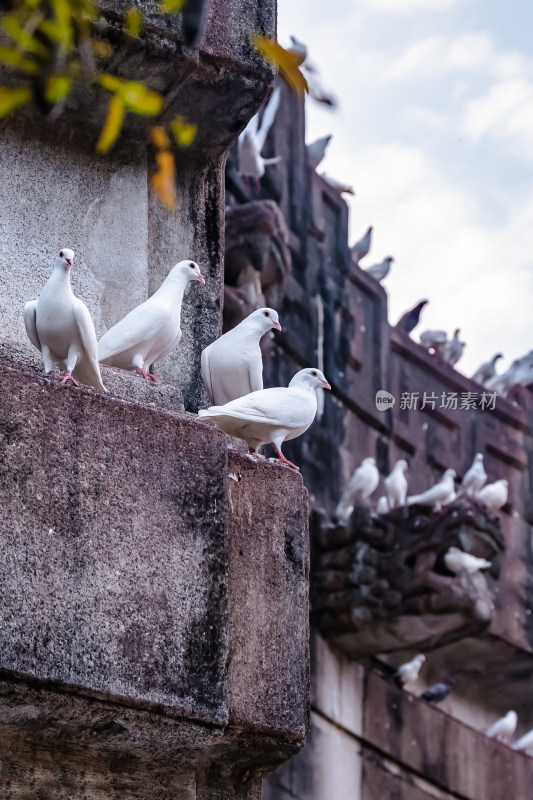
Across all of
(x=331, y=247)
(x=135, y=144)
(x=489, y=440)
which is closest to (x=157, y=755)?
(x=135, y=144)

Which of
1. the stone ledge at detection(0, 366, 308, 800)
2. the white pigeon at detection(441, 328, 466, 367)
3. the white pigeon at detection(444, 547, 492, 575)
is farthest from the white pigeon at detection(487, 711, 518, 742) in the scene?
the stone ledge at detection(0, 366, 308, 800)

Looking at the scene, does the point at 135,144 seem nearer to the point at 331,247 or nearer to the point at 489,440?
the point at 331,247

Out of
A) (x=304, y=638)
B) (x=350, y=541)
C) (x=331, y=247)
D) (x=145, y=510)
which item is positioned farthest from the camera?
(x=331, y=247)

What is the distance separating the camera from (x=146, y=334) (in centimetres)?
656

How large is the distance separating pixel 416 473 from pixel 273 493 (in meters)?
13.4

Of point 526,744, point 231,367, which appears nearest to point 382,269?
point 526,744

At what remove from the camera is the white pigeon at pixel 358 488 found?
17375 mm

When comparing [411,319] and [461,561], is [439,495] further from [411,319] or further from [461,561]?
[411,319]

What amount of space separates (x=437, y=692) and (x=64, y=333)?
1358 cm

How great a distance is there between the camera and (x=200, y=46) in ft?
22.9

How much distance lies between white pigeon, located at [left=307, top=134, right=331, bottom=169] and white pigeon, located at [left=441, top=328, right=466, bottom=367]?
3.00 meters

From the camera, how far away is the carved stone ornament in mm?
17031

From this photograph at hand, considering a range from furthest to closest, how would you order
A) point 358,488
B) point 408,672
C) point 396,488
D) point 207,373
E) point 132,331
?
point 408,672, point 396,488, point 358,488, point 207,373, point 132,331

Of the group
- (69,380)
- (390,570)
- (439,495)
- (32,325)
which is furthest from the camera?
(439,495)
